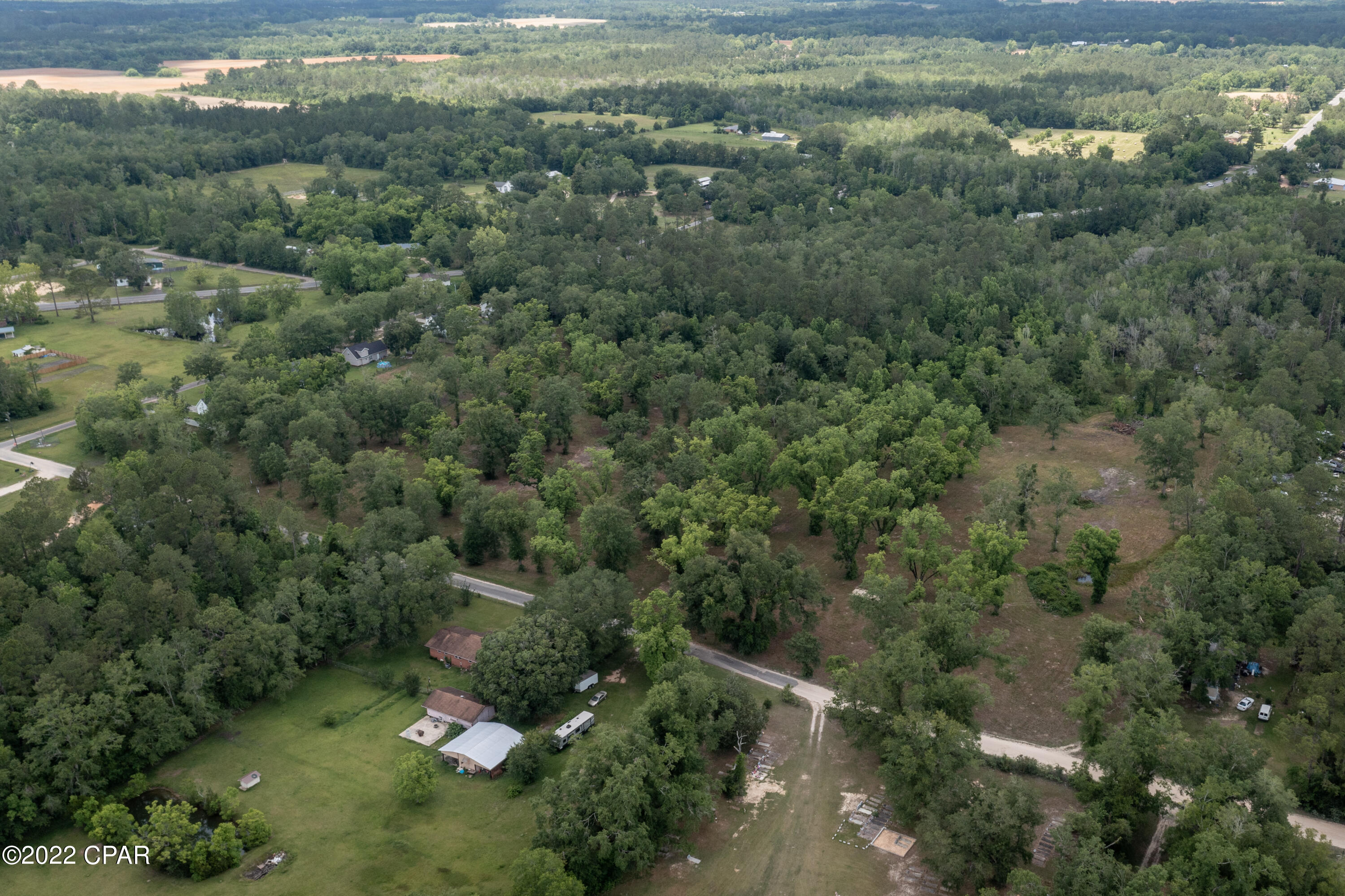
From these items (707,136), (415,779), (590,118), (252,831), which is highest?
(590,118)

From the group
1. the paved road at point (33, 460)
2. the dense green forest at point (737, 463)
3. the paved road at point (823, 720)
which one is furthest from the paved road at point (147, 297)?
the paved road at point (823, 720)

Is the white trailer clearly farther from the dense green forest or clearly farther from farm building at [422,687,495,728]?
farm building at [422,687,495,728]

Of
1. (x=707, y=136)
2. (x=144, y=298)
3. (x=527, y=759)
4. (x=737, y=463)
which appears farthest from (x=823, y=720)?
(x=707, y=136)

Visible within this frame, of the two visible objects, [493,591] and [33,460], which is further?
[33,460]

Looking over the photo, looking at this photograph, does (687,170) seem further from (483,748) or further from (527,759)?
(527,759)

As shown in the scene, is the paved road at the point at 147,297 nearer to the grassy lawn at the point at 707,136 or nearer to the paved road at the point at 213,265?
the paved road at the point at 213,265

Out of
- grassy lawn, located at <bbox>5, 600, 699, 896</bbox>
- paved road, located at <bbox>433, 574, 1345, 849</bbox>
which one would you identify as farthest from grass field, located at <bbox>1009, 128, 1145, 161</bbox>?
grassy lawn, located at <bbox>5, 600, 699, 896</bbox>
